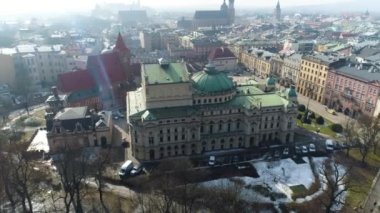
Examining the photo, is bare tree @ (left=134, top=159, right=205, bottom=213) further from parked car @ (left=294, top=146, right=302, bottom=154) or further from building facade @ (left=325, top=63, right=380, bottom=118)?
building facade @ (left=325, top=63, right=380, bottom=118)

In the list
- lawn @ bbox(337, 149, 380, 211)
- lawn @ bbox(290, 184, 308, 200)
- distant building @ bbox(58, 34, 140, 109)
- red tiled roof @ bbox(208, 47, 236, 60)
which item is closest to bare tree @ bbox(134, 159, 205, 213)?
lawn @ bbox(290, 184, 308, 200)

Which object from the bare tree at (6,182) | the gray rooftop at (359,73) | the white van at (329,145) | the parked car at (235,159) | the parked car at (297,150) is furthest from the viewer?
the gray rooftop at (359,73)

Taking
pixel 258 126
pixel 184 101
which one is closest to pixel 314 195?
→ pixel 258 126

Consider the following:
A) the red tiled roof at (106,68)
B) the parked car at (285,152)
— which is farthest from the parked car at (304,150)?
the red tiled roof at (106,68)

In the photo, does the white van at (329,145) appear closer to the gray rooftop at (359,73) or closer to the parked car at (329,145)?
the parked car at (329,145)

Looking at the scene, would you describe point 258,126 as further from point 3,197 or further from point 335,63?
point 3,197
